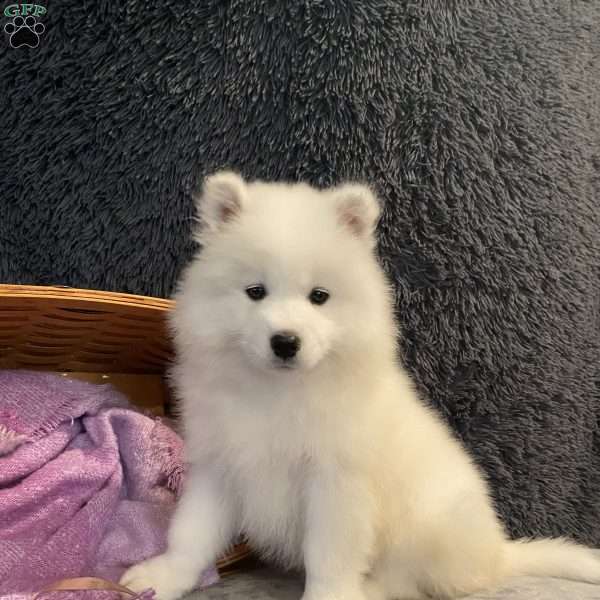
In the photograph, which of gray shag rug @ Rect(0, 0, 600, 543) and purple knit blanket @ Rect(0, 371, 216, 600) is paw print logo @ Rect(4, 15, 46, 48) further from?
purple knit blanket @ Rect(0, 371, 216, 600)

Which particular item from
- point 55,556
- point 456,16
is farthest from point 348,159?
point 55,556

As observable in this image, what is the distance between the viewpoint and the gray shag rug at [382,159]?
2.10m

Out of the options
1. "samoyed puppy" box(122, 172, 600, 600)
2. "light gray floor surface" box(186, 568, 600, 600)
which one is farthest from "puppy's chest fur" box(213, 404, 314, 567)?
"light gray floor surface" box(186, 568, 600, 600)

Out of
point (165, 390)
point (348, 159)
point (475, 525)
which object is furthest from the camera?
point (165, 390)

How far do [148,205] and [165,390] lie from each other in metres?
0.61

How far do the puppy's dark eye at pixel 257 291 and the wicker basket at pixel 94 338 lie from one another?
429 mm

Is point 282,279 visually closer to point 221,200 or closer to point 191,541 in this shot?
point 221,200

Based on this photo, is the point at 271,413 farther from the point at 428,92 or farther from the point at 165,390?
the point at 428,92

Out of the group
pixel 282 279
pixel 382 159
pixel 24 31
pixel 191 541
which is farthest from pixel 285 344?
pixel 24 31

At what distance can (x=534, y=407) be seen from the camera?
7.20ft

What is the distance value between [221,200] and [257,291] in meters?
0.26

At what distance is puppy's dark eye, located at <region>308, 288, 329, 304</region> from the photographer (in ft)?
4.90

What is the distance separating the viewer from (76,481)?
168 centimetres

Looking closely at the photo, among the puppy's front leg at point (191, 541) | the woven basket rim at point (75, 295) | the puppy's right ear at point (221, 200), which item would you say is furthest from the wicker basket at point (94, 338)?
the puppy's right ear at point (221, 200)
